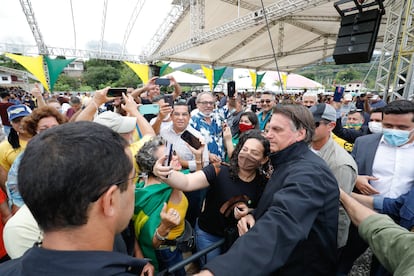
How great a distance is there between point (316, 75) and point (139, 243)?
81.0m

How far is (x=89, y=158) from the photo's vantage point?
66 cm

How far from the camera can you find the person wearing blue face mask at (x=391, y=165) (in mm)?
1916

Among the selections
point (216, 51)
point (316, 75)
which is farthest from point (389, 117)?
point (316, 75)

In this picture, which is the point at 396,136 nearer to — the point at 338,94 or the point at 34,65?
the point at 338,94

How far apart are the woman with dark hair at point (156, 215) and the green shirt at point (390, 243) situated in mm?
1033

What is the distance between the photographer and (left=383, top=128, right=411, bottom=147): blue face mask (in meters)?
1.93

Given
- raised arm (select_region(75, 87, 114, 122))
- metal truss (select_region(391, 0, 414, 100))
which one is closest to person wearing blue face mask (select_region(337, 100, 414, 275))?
raised arm (select_region(75, 87, 114, 122))

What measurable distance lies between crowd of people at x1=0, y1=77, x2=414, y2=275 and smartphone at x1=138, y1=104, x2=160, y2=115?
39 cm

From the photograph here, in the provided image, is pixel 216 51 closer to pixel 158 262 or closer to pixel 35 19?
pixel 35 19

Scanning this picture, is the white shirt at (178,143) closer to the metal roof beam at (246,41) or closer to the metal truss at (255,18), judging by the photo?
the metal truss at (255,18)

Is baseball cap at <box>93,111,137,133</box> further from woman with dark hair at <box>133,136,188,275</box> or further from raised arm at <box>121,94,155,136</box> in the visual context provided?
woman with dark hair at <box>133,136,188,275</box>

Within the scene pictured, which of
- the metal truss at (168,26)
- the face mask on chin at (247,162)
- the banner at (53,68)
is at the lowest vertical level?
the face mask on chin at (247,162)

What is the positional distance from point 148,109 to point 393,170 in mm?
2839

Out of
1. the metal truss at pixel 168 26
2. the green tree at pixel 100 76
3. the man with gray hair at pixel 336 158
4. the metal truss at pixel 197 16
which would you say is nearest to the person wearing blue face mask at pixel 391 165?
the man with gray hair at pixel 336 158
